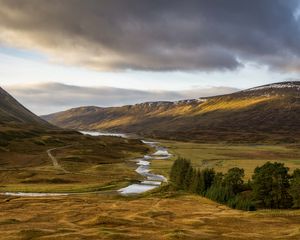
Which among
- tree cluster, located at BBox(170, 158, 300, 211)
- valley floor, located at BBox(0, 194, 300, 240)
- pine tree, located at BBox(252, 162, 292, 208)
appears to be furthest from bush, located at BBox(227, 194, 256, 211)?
pine tree, located at BBox(252, 162, 292, 208)

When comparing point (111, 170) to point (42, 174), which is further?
point (111, 170)

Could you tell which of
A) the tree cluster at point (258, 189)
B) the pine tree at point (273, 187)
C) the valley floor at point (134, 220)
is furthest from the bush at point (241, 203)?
the pine tree at point (273, 187)

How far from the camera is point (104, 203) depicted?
109m

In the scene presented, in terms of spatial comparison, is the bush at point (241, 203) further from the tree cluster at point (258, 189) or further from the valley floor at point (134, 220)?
the valley floor at point (134, 220)

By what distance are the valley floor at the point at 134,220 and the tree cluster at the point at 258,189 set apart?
502 centimetres

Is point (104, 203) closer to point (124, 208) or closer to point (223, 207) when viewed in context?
point (124, 208)

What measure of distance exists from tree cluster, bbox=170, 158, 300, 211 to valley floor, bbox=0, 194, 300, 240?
5023 mm

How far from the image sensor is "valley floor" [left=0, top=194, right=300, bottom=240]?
65.6 m

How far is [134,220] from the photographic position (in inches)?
3265

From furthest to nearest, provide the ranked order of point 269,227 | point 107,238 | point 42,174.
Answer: point 42,174 < point 269,227 < point 107,238

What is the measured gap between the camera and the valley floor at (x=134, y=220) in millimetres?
65638

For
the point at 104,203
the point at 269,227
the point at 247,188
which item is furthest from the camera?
the point at 247,188

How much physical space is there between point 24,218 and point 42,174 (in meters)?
81.3

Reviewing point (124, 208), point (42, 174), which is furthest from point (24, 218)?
point (42, 174)
